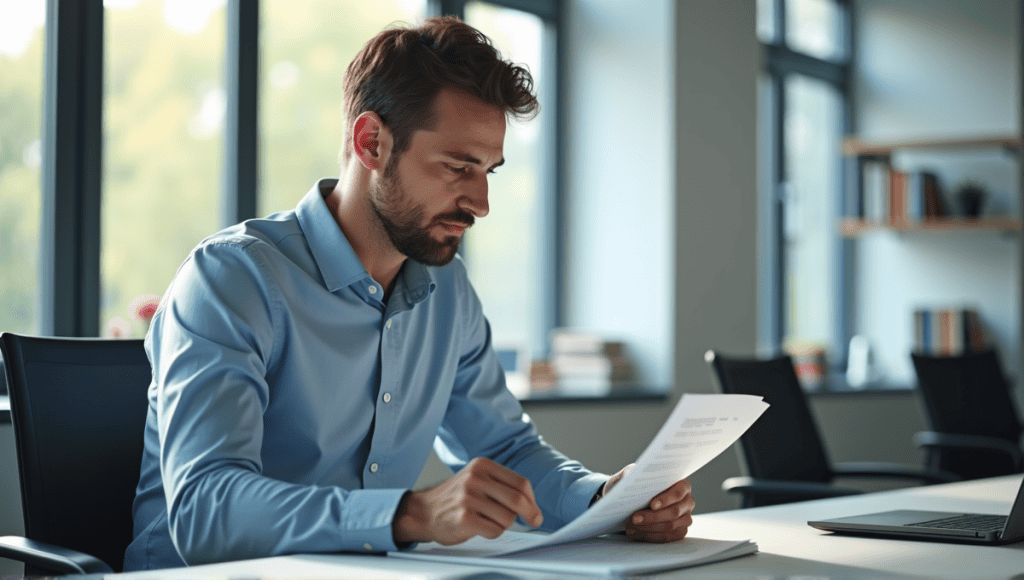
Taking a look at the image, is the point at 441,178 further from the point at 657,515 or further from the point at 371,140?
the point at 657,515

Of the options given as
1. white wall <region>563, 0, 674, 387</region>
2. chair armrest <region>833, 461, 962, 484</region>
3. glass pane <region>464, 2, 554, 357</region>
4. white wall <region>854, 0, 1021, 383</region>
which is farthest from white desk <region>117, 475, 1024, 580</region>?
Answer: white wall <region>854, 0, 1021, 383</region>

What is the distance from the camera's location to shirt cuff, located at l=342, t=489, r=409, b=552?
3.82 ft

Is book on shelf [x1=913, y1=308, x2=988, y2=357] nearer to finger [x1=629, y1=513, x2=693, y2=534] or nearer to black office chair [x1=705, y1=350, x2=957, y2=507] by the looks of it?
black office chair [x1=705, y1=350, x2=957, y2=507]

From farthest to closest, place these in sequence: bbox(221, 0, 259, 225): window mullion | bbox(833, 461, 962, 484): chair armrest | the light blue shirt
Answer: bbox(221, 0, 259, 225): window mullion, bbox(833, 461, 962, 484): chair armrest, the light blue shirt

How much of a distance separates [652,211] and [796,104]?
170 centimetres

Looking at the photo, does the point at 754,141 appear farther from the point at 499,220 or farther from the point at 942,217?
the point at 942,217

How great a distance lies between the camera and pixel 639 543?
51.8 inches

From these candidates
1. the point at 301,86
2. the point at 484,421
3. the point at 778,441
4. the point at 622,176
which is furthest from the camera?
the point at 622,176

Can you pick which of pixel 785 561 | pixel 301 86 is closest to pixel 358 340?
pixel 785 561

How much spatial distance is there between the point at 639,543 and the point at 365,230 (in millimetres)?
652

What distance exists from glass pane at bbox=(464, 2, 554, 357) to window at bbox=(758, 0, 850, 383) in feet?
4.24

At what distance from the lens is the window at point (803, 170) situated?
4859 mm

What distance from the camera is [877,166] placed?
5059 millimetres

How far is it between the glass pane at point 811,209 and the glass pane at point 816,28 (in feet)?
0.54
